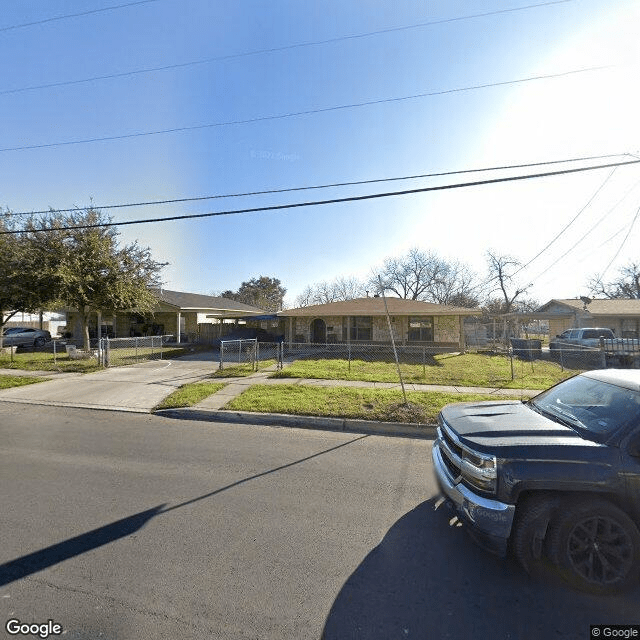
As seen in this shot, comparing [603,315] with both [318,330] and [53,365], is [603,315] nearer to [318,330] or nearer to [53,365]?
[318,330]

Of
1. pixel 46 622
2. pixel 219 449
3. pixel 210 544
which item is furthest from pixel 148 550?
pixel 219 449

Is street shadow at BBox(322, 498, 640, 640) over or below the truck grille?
below

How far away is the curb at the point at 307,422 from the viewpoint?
6691 millimetres

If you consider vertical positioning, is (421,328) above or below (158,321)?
below

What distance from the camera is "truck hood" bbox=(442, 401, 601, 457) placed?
2824 millimetres

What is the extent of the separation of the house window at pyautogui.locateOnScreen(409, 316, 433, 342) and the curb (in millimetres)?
16306

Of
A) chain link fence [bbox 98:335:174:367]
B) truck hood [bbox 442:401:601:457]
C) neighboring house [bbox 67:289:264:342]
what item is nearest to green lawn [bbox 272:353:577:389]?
truck hood [bbox 442:401:601:457]

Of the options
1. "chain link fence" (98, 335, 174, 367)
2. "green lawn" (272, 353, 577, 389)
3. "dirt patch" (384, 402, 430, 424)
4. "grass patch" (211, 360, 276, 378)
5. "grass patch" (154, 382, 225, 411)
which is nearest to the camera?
"dirt patch" (384, 402, 430, 424)

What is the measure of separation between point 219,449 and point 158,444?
1.10m

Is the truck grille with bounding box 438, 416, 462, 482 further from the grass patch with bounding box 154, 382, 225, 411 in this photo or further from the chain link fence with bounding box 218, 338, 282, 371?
the chain link fence with bounding box 218, 338, 282, 371

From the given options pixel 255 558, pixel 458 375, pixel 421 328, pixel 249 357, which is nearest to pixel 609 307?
pixel 421 328

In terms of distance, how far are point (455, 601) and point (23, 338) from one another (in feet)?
102

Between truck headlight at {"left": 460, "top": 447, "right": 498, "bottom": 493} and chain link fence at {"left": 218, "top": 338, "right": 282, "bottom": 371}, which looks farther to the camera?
chain link fence at {"left": 218, "top": 338, "right": 282, "bottom": 371}

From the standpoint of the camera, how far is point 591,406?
11.1 ft
